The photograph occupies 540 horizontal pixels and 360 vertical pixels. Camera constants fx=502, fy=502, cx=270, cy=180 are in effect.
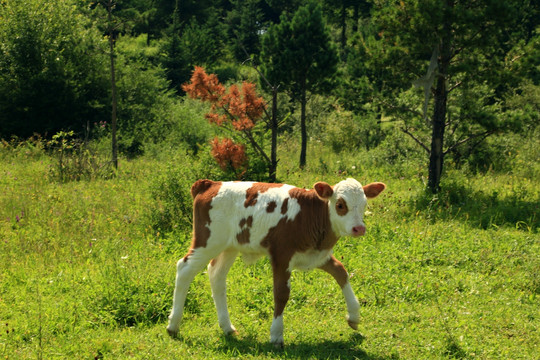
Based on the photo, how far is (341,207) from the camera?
4.80 meters

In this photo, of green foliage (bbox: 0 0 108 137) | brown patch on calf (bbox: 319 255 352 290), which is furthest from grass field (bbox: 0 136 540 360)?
green foliage (bbox: 0 0 108 137)

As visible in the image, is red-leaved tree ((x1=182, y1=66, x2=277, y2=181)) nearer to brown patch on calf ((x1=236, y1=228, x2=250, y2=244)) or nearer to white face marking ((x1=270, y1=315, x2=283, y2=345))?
brown patch on calf ((x1=236, y1=228, x2=250, y2=244))

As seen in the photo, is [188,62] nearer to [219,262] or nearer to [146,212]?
[146,212]

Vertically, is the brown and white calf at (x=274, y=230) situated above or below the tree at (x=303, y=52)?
below

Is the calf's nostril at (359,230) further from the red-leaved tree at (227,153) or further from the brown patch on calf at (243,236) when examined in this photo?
the red-leaved tree at (227,153)

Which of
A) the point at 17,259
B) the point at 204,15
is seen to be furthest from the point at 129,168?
the point at 204,15

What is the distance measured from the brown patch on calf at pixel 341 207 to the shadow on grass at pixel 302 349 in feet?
4.42

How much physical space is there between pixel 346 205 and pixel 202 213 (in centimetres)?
158

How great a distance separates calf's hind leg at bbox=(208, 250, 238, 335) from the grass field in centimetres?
14

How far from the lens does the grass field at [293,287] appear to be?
5055mm

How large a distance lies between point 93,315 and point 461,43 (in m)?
9.81

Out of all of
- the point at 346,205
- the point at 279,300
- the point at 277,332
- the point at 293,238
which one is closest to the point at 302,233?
the point at 293,238

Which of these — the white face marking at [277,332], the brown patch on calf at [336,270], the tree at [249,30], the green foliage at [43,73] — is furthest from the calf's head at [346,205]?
the tree at [249,30]

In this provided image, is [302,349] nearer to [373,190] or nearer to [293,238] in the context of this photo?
[293,238]
